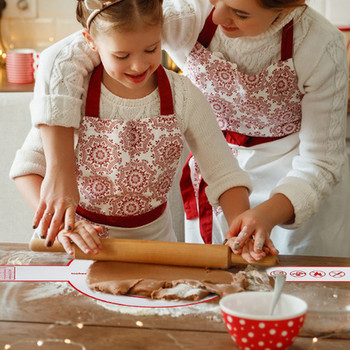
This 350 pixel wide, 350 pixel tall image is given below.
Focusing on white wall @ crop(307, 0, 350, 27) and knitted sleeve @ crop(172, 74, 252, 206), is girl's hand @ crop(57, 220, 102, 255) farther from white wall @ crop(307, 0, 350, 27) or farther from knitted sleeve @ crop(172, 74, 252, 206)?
white wall @ crop(307, 0, 350, 27)

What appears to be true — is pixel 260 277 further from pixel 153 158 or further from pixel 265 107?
pixel 265 107

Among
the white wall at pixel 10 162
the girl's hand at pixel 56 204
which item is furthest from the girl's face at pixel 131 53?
the white wall at pixel 10 162

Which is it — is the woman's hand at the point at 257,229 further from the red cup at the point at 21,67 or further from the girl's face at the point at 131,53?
the red cup at the point at 21,67

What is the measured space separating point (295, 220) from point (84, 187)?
47 cm

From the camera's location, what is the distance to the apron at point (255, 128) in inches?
56.7

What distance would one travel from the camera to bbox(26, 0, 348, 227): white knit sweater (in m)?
1.30

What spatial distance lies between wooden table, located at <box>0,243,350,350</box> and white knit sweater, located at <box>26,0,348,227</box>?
0.41 metres

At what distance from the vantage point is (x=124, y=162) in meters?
1.35

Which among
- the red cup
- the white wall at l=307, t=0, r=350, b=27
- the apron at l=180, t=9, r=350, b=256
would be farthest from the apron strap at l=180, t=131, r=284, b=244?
the white wall at l=307, t=0, r=350, b=27

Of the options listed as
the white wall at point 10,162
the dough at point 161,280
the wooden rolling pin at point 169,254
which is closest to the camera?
the dough at point 161,280

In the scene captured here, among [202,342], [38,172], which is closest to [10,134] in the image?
[38,172]

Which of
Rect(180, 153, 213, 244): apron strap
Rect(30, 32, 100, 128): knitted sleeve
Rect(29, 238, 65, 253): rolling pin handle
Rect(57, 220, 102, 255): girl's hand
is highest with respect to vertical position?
Rect(30, 32, 100, 128): knitted sleeve

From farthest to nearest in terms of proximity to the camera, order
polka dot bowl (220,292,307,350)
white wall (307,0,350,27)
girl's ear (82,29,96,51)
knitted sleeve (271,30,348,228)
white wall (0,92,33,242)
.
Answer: white wall (307,0,350,27) → white wall (0,92,33,242) → knitted sleeve (271,30,348,228) → girl's ear (82,29,96,51) → polka dot bowl (220,292,307,350)

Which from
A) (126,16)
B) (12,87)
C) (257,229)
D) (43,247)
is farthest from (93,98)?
(12,87)
